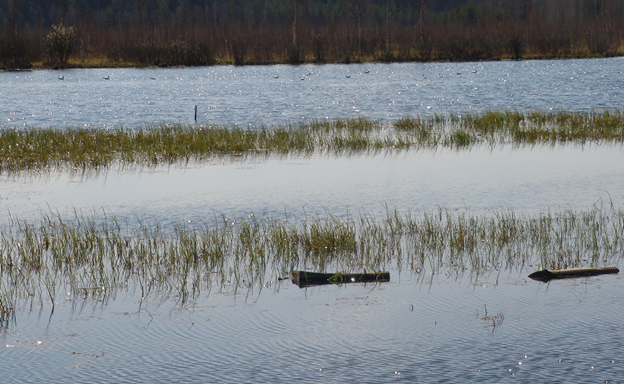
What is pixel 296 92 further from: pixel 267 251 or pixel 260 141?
pixel 267 251

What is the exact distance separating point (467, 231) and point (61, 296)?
428 centimetres

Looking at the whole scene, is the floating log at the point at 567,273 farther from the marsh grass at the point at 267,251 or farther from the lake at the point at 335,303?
the marsh grass at the point at 267,251

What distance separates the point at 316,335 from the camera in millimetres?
5465

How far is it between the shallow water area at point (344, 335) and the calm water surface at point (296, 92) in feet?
52.6

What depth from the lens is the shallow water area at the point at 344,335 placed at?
4773mm

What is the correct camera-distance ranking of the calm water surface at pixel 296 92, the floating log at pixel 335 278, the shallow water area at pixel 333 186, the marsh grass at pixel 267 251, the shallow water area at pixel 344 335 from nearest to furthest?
the shallow water area at pixel 344 335, the floating log at pixel 335 278, the marsh grass at pixel 267 251, the shallow water area at pixel 333 186, the calm water surface at pixel 296 92

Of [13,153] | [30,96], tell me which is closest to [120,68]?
[30,96]

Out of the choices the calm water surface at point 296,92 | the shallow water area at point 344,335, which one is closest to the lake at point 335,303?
the shallow water area at point 344,335

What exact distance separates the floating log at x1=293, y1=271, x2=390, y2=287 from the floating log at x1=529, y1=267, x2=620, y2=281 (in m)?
1.39

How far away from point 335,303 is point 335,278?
1.87ft

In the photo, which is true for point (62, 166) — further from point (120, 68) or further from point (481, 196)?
point (120, 68)

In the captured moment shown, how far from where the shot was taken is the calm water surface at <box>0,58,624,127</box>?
24891 millimetres

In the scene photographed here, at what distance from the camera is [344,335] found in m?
5.45

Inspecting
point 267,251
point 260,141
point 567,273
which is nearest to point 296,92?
point 260,141
